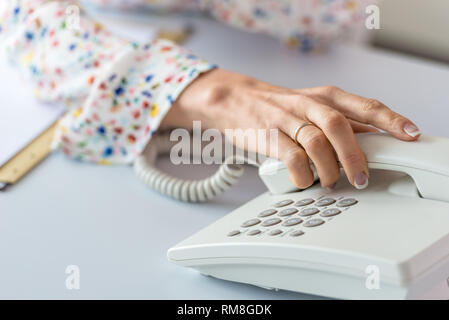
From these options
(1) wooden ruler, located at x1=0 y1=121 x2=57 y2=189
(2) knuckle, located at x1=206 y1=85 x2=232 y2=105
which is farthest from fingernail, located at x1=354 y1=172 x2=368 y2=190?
(1) wooden ruler, located at x1=0 y1=121 x2=57 y2=189

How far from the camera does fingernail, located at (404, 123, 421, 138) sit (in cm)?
65

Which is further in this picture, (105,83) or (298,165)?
(105,83)

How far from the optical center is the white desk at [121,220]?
0.63 metres

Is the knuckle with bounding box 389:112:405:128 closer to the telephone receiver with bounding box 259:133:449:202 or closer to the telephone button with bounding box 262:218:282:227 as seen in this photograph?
the telephone receiver with bounding box 259:133:449:202

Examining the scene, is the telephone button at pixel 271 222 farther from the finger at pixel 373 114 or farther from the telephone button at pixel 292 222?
the finger at pixel 373 114

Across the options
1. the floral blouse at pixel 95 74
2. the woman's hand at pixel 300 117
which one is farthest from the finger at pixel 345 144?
the floral blouse at pixel 95 74

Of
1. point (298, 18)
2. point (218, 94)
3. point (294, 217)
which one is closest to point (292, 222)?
point (294, 217)

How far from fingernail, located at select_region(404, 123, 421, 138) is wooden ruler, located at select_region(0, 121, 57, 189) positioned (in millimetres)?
483

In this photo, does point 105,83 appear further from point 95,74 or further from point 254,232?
point 254,232

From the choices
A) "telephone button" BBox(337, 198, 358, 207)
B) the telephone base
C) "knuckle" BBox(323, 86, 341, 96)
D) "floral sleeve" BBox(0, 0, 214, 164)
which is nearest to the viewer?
the telephone base

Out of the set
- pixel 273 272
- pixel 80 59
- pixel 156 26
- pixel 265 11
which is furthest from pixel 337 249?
pixel 156 26

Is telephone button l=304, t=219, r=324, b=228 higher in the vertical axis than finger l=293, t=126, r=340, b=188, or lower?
lower

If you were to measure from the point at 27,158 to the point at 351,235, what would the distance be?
1.58 ft

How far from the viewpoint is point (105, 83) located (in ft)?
2.88
